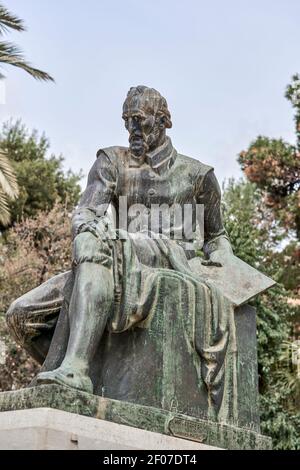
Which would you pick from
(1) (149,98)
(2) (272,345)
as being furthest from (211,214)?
(2) (272,345)

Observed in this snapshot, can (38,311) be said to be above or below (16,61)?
below

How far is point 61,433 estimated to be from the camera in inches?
177

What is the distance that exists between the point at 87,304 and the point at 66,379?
0.57 meters

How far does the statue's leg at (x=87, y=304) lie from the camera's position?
5082 millimetres

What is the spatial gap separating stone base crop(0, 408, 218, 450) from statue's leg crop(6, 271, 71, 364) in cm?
115

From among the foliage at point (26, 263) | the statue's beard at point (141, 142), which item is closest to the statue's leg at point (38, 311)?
the statue's beard at point (141, 142)

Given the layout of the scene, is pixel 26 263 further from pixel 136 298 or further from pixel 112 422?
pixel 112 422

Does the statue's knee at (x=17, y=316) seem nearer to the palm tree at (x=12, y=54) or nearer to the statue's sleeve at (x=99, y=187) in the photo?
the statue's sleeve at (x=99, y=187)

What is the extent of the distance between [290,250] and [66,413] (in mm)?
18508

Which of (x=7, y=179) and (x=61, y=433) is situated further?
(x=7, y=179)

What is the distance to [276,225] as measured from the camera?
22.9 meters

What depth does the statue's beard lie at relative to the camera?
6.31 metres
